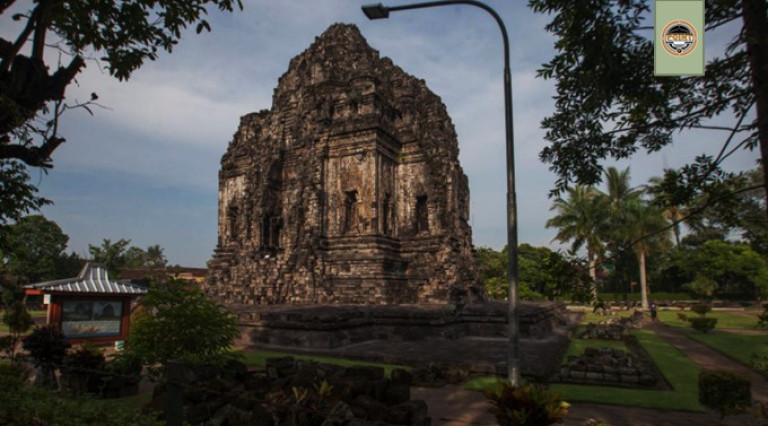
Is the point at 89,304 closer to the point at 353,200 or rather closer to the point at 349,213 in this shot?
the point at 349,213

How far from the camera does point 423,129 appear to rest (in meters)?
24.3

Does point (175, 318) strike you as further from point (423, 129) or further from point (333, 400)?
point (423, 129)

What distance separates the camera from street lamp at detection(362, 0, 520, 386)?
7.23 meters

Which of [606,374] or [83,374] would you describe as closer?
[83,374]

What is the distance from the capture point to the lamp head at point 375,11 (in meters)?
8.11

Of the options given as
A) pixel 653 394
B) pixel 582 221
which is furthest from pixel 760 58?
pixel 582 221

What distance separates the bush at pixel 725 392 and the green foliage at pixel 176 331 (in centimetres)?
783

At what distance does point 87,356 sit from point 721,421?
10.6 m

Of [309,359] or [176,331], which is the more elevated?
[176,331]

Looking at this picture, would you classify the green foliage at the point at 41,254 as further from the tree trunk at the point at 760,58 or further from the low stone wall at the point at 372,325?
the tree trunk at the point at 760,58

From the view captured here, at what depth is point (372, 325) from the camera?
51.0ft

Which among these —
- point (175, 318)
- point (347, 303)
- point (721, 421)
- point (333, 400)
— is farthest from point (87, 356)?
point (347, 303)

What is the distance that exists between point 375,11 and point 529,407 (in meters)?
6.76

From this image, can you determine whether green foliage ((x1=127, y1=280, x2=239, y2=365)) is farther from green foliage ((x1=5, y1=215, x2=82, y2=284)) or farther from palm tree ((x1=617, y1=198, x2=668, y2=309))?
green foliage ((x1=5, y1=215, x2=82, y2=284))
